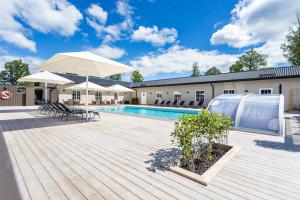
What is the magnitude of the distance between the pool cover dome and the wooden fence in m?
18.9

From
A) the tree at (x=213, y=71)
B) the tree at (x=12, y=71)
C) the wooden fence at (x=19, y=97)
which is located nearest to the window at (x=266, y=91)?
the wooden fence at (x=19, y=97)

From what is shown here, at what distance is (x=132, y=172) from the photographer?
8.57ft

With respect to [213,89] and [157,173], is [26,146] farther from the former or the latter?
[213,89]

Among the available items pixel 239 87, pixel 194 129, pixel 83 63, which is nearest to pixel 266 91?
pixel 239 87

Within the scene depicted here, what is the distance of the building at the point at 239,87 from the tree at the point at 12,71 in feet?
154

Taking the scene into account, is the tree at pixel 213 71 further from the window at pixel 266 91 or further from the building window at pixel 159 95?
the window at pixel 266 91

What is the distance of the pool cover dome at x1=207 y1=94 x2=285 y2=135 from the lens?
18.2 feet

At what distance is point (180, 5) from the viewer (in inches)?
456

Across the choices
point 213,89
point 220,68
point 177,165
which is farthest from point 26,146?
point 220,68

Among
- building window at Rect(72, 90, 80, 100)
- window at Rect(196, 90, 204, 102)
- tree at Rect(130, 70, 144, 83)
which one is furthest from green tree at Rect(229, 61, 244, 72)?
building window at Rect(72, 90, 80, 100)

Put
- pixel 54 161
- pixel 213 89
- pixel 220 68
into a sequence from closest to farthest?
pixel 54 161, pixel 213 89, pixel 220 68

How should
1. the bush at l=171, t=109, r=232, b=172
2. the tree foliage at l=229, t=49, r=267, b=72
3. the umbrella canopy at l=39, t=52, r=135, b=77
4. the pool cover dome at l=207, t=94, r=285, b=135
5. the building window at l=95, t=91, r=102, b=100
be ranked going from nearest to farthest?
the bush at l=171, t=109, r=232, b=172, the pool cover dome at l=207, t=94, r=285, b=135, the umbrella canopy at l=39, t=52, r=135, b=77, the building window at l=95, t=91, r=102, b=100, the tree foliage at l=229, t=49, r=267, b=72

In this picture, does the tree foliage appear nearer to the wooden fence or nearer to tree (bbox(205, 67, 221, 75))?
tree (bbox(205, 67, 221, 75))

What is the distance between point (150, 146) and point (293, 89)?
15.0 m
